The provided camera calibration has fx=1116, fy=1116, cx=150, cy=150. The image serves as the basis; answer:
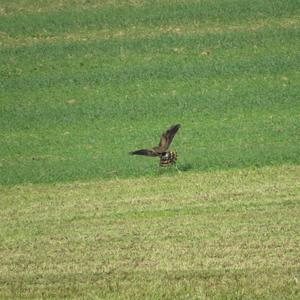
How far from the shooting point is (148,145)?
21.5m

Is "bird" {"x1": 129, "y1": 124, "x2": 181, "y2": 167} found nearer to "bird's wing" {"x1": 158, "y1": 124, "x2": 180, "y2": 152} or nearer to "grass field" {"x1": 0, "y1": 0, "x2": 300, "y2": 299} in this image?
"bird's wing" {"x1": 158, "y1": 124, "x2": 180, "y2": 152}

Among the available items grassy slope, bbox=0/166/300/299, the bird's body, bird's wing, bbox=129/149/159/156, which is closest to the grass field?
grassy slope, bbox=0/166/300/299

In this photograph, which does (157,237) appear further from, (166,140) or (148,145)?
(148,145)

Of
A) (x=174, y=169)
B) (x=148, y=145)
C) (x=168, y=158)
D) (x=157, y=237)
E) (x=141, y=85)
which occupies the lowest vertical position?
(x=141, y=85)

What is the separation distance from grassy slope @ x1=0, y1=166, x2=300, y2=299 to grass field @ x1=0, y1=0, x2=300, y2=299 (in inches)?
1.2

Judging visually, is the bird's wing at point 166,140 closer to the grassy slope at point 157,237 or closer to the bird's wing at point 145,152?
the bird's wing at point 145,152

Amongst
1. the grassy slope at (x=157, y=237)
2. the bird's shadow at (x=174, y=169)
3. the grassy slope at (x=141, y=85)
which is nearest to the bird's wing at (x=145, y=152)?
the grassy slope at (x=157, y=237)

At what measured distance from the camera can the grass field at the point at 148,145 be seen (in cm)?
1280

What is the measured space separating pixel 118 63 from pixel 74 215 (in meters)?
11.8

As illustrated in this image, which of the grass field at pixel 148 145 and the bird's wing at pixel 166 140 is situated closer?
the grass field at pixel 148 145

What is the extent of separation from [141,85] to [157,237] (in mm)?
12065

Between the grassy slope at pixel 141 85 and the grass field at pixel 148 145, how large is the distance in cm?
5

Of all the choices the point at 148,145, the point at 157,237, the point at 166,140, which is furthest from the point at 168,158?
the point at 157,237

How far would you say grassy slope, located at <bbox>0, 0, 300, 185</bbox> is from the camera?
20875mm
